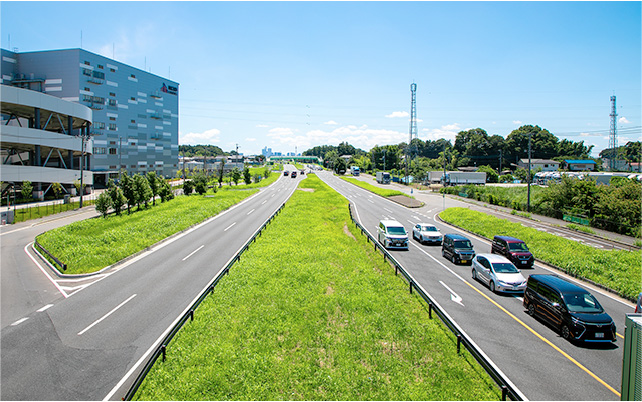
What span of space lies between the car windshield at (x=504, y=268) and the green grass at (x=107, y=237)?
79.9ft

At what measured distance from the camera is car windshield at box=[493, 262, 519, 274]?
18250mm

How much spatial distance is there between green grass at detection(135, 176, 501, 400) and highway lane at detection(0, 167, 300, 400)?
176cm

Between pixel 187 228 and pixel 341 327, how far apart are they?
26.0m

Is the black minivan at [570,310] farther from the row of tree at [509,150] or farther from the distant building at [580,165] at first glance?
the distant building at [580,165]

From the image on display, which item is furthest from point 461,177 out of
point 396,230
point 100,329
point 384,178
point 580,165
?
point 100,329

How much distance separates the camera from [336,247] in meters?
25.2

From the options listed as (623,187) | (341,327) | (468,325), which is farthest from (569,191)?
(341,327)

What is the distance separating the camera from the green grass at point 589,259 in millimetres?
18750

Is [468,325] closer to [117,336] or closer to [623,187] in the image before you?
[117,336]

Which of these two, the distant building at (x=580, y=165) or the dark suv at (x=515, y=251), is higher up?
the distant building at (x=580, y=165)

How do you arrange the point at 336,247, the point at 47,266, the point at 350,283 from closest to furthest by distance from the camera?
1. the point at 350,283
2. the point at 47,266
3. the point at 336,247

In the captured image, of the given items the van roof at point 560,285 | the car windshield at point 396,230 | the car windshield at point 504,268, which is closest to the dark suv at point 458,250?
the car windshield at point 396,230

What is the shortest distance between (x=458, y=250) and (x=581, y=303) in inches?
412

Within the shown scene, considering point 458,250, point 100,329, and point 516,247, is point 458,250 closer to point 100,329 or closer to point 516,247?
point 516,247
